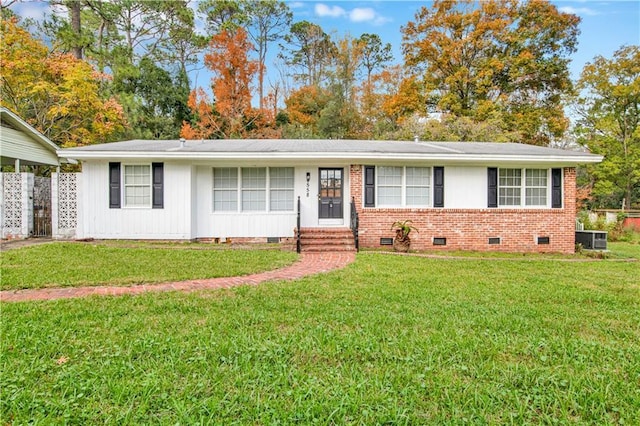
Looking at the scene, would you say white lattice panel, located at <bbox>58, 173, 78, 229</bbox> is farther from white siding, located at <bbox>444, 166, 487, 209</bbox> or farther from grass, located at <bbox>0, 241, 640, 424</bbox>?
white siding, located at <bbox>444, 166, 487, 209</bbox>

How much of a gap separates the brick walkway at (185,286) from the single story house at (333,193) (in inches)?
126

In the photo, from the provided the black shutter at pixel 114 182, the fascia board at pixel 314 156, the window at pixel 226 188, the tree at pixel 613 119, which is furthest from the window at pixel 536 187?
the tree at pixel 613 119

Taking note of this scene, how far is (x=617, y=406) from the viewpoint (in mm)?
2447

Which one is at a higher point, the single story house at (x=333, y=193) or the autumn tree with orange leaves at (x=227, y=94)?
the autumn tree with orange leaves at (x=227, y=94)

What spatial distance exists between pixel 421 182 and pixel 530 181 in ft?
11.2

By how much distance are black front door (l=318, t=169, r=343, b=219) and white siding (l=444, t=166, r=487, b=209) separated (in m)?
3.35

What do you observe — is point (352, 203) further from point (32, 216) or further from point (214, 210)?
point (32, 216)

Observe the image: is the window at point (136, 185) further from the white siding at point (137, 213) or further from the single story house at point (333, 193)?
the white siding at point (137, 213)

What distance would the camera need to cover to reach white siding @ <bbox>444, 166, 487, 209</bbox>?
10.8m

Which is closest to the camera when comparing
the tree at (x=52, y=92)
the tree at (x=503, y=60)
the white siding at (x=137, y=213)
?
the white siding at (x=137, y=213)

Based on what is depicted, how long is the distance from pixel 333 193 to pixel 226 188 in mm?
3369

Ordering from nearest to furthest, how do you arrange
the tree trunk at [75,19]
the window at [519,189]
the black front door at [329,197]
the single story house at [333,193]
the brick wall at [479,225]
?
the single story house at [333,193]
the brick wall at [479,225]
the window at [519,189]
the black front door at [329,197]
the tree trunk at [75,19]

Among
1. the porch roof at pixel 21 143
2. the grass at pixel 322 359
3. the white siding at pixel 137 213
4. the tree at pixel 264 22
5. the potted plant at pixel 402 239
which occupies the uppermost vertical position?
the tree at pixel 264 22

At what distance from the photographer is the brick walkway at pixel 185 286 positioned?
5004mm
